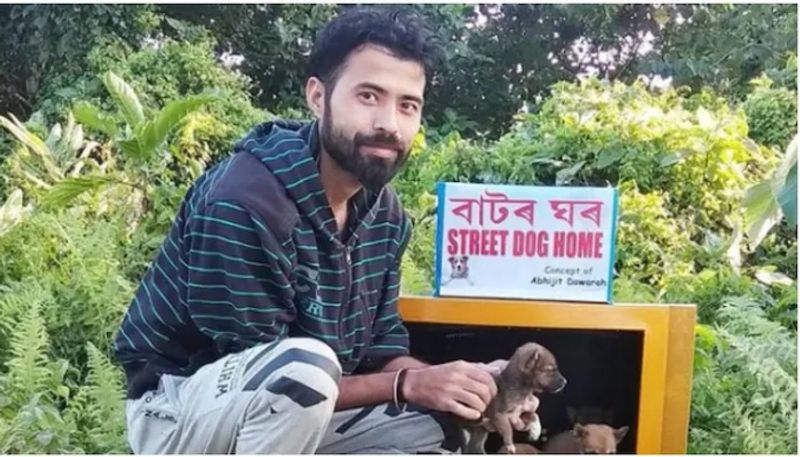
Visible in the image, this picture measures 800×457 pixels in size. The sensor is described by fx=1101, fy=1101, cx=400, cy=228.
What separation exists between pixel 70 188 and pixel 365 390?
223cm

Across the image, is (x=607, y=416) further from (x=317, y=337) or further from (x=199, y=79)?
(x=199, y=79)

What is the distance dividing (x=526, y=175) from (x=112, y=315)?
172 cm

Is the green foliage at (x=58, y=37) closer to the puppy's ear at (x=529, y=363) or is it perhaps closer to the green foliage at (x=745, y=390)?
the green foliage at (x=745, y=390)

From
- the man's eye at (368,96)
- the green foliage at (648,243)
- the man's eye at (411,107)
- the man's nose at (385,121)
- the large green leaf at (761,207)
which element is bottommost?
the green foliage at (648,243)

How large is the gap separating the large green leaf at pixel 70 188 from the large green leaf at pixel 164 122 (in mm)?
177

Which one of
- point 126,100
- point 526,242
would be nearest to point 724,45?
point 126,100

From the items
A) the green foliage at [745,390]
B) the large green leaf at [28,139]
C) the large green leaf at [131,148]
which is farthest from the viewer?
the large green leaf at [28,139]

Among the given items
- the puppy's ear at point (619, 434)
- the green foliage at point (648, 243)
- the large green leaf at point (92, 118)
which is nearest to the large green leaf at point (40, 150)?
the large green leaf at point (92, 118)

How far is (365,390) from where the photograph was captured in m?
1.96

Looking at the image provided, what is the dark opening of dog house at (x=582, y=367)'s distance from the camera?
6.89 feet

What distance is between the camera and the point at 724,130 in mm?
4145

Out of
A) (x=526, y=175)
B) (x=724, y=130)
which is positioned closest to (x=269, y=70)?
(x=526, y=175)

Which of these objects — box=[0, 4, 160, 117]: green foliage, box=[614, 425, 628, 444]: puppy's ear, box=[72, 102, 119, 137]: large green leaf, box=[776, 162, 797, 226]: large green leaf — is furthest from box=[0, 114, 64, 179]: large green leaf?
box=[776, 162, 797, 226]: large green leaf

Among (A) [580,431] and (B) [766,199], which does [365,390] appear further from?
(B) [766,199]
